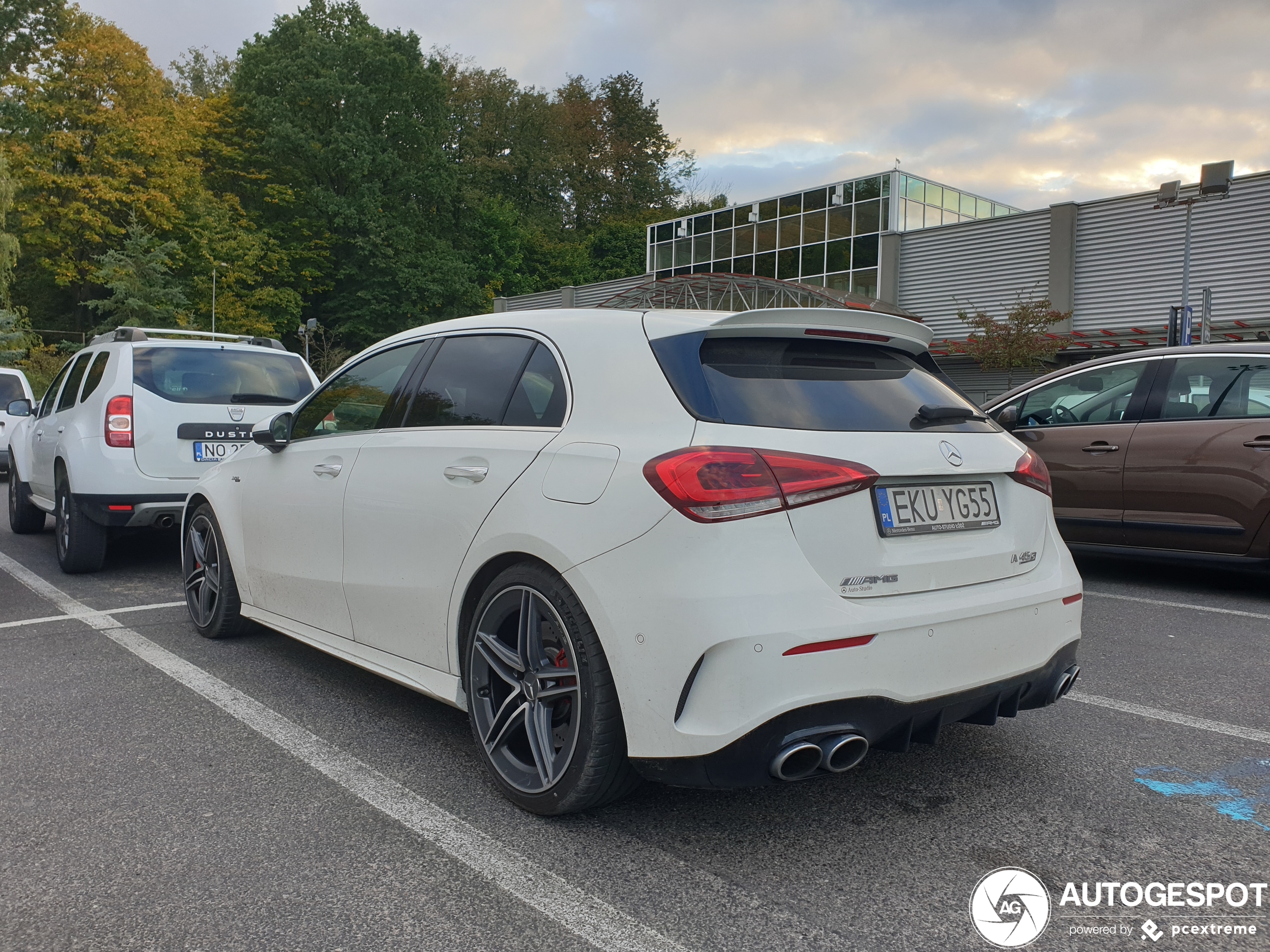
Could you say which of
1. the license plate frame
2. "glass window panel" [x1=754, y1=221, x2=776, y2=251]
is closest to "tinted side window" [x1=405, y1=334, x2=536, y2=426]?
the license plate frame

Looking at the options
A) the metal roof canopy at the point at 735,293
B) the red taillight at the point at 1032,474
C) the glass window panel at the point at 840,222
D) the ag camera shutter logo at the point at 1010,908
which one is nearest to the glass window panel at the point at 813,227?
the glass window panel at the point at 840,222

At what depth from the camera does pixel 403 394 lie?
4.05m

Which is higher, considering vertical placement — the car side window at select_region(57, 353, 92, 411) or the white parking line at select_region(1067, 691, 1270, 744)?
the car side window at select_region(57, 353, 92, 411)

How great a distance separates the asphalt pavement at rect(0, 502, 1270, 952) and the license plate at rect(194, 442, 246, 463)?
273cm

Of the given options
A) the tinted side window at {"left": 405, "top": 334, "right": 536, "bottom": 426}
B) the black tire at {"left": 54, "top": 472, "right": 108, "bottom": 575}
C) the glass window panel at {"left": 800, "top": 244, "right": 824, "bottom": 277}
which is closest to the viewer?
the tinted side window at {"left": 405, "top": 334, "right": 536, "bottom": 426}

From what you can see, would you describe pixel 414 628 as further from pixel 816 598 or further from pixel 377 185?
pixel 377 185

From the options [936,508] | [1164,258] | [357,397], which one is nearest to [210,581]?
[357,397]

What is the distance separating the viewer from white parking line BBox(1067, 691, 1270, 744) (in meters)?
3.90

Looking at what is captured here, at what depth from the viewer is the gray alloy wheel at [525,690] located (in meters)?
→ 3.00

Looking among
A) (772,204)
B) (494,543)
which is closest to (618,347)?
(494,543)

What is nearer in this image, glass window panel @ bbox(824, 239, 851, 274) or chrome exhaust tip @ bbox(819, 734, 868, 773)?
chrome exhaust tip @ bbox(819, 734, 868, 773)

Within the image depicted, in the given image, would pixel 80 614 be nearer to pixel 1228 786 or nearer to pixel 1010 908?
pixel 1010 908

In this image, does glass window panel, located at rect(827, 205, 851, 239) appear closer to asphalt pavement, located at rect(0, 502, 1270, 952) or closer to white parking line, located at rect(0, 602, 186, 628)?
white parking line, located at rect(0, 602, 186, 628)

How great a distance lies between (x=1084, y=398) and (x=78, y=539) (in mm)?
7392
